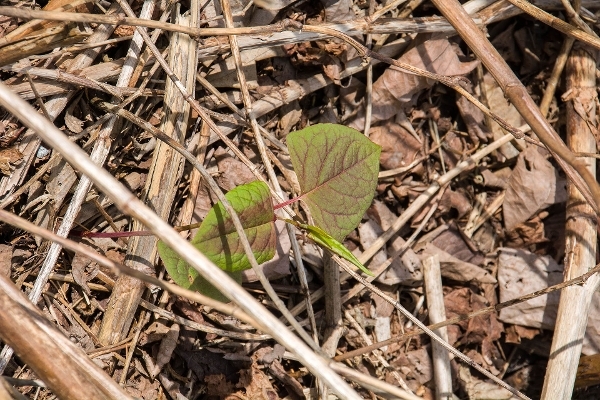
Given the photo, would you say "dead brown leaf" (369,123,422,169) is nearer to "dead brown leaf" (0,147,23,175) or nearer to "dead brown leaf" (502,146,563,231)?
"dead brown leaf" (502,146,563,231)

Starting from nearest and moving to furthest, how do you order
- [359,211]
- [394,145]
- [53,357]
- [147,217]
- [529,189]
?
[147,217] < [53,357] < [359,211] < [394,145] < [529,189]

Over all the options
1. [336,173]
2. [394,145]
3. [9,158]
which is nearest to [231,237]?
[336,173]

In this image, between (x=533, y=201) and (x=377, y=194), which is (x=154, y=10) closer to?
(x=377, y=194)

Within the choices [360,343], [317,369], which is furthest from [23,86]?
[360,343]

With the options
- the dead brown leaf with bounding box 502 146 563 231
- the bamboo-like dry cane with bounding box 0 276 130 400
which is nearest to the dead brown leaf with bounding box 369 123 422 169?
the dead brown leaf with bounding box 502 146 563 231

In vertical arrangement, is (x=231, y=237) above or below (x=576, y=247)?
above

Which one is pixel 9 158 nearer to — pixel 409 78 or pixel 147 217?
pixel 147 217

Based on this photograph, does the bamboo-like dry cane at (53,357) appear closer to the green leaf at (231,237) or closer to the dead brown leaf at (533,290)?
the green leaf at (231,237)
